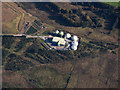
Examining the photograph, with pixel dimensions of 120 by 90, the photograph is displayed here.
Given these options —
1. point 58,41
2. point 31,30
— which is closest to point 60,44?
point 58,41

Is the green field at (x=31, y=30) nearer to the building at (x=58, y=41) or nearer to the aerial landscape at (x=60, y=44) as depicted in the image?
the aerial landscape at (x=60, y=44)

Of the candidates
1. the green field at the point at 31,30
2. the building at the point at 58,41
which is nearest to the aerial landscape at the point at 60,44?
the building at the point at 58,41

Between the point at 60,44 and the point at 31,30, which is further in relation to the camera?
the point at 31,30

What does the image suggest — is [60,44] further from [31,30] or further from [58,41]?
[31,30]

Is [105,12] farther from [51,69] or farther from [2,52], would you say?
[2,52]

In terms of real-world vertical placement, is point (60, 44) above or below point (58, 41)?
below

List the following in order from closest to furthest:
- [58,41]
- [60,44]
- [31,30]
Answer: [58,41]
[60,44]
[31,30]

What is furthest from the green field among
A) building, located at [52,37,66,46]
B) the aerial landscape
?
building, located at [52,37,66,46]

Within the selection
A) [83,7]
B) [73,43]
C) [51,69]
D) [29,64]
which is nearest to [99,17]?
[83,7]

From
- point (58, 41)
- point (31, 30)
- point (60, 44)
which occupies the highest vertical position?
point (31, 30)
